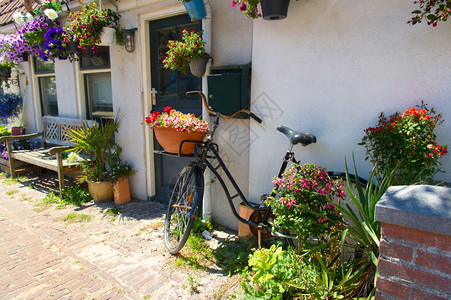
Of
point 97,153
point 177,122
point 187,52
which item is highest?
point 187,52

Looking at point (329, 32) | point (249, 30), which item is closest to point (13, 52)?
point (249, 30)

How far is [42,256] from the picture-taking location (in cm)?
321

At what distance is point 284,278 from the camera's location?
2.03 meters

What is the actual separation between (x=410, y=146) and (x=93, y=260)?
3139mm

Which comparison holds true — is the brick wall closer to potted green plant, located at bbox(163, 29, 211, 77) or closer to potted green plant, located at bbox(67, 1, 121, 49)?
potted green plant, located at bbox(163, 29, 211, 77)

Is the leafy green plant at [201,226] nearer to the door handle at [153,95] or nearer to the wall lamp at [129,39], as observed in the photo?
the door handle at [153,95]

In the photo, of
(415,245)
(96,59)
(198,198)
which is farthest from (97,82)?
(415,245)

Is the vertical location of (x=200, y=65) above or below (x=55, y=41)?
below

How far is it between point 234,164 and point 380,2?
2159mm

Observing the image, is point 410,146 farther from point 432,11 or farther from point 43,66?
point 43,66

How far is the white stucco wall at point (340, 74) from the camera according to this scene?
2254mm

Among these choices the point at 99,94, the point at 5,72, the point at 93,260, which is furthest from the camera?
the point at 5,72

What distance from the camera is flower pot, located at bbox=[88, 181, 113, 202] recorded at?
4699 mm

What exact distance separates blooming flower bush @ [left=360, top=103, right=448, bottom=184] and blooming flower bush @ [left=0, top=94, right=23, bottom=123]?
7.65 meters
